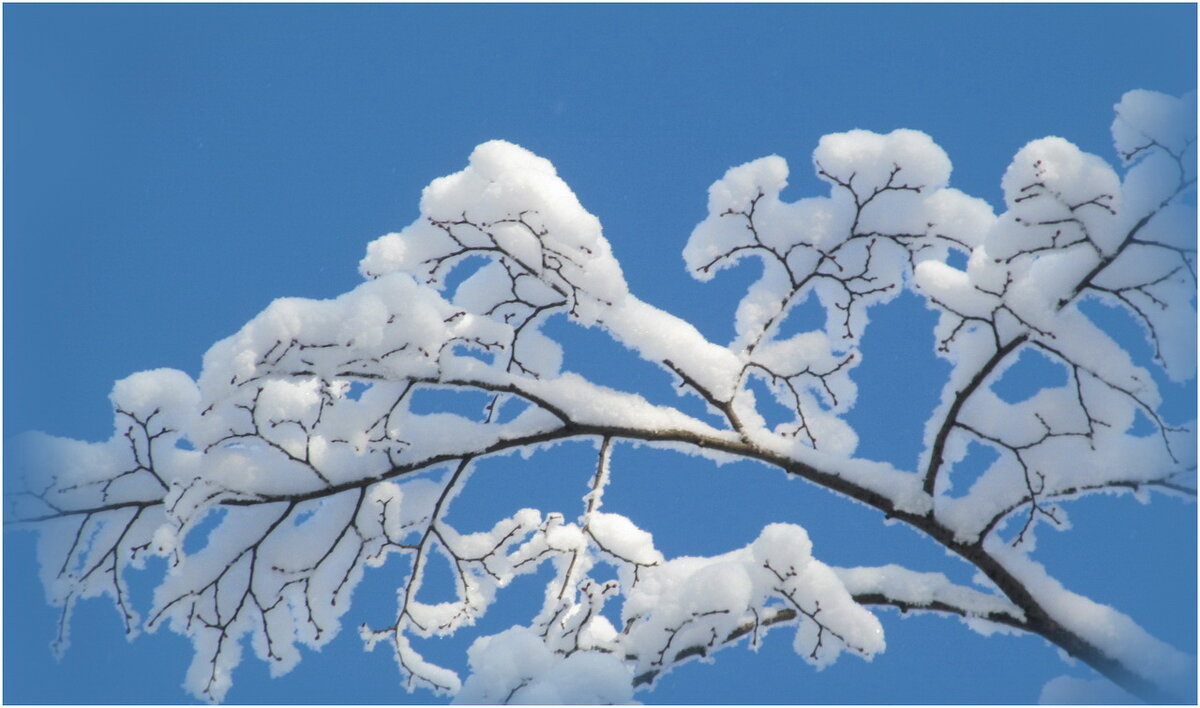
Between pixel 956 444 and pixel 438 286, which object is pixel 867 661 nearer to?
pixel 956 444

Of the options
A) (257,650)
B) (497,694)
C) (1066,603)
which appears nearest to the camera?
(497,694)

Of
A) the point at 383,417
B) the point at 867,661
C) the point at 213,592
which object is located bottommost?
the point at 867,661

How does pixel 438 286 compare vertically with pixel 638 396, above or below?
above

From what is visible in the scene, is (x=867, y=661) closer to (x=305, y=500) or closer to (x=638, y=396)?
(x=638, y=396)

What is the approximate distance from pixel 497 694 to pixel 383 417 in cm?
69

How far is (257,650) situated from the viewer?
7.56 ft

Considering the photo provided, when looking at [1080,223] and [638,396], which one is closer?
[1080,223]

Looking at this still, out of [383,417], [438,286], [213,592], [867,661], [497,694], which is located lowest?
[497,694]

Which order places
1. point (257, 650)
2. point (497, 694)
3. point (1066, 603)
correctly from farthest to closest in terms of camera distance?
point (257, 650)
point (1066, 603)
point (497, 694)

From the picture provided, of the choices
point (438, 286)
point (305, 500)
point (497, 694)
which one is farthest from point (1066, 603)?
point (305, 500)

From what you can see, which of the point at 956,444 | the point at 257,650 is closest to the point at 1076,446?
the point at 956,444

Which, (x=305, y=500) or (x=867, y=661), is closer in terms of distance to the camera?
(x=867, y=661)

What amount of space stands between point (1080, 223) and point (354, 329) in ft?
4.99

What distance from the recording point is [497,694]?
1.84 m
